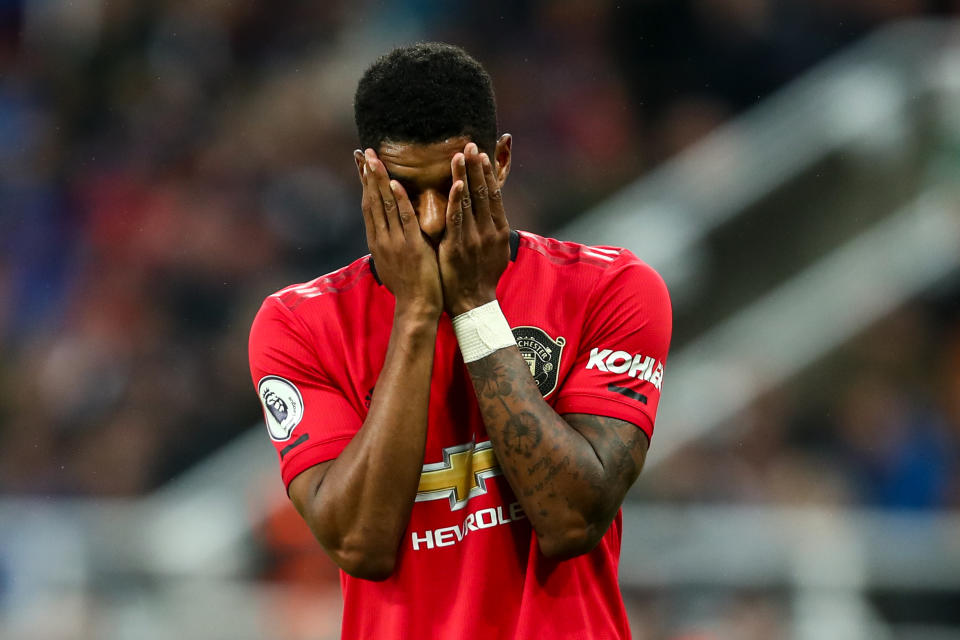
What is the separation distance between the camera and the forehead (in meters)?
2.17

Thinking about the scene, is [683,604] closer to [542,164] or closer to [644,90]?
[542,164]

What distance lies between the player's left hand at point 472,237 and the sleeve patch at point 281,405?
36 centimetres

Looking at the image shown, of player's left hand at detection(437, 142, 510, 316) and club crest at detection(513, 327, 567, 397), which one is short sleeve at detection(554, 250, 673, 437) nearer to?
club crest at detection(513, 327, 567, 397)

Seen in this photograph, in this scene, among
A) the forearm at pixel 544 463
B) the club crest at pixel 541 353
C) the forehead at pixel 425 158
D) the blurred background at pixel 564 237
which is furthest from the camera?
the blurred background at pixel 564 237

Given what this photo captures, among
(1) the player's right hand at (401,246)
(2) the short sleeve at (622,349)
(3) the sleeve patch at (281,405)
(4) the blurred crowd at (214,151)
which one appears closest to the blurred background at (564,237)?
(4) the blurred crowd at (214,151)

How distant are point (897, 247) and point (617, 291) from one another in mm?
4575

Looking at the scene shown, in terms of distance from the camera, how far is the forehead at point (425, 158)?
2.17 meters

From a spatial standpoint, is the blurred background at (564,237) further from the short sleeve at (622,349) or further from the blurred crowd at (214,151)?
the short sleeve at (622,349)

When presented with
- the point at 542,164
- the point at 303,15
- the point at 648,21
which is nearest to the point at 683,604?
the point at 542,164

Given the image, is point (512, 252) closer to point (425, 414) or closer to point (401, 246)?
point (401, 246)

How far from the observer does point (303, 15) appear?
8.08 m

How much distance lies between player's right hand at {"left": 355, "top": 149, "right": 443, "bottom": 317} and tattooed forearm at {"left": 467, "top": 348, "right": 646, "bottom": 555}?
0.16 m

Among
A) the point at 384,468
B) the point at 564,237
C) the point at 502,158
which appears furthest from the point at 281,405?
the point at 564,237

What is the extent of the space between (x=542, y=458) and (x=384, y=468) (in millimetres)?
284
